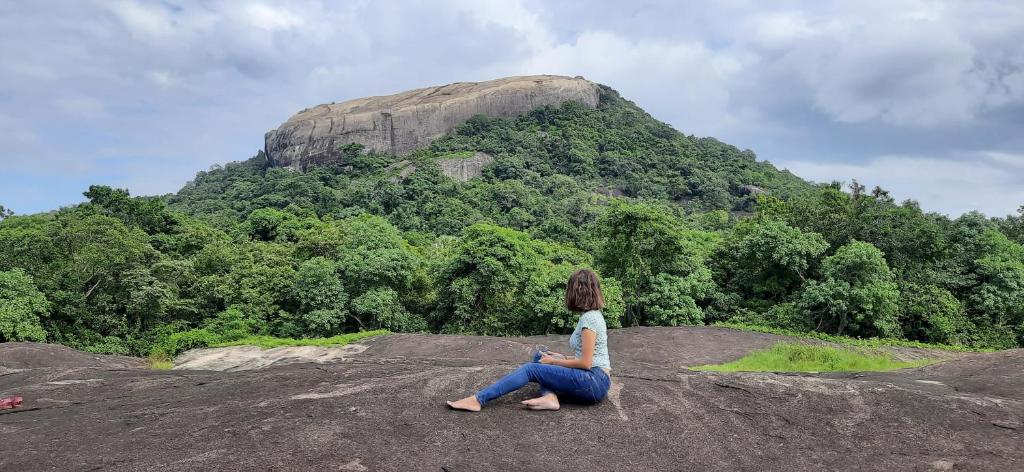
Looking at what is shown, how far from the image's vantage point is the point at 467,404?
20.6 ft

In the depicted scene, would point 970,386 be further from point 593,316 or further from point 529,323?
point 529,323

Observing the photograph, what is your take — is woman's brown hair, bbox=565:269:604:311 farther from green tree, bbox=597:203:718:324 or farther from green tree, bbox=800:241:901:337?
green tree, bbox=800:241:901:337

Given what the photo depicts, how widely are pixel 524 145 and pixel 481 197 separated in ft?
104

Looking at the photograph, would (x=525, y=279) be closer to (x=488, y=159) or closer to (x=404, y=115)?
(x=488, y=159)

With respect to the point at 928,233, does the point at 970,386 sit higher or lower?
lower

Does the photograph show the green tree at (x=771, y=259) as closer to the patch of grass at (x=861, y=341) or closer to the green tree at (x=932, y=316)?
the green tree at (x=932, y=316)

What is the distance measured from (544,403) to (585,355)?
0.68 meters

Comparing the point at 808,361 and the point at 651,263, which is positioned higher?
the point at 651,263

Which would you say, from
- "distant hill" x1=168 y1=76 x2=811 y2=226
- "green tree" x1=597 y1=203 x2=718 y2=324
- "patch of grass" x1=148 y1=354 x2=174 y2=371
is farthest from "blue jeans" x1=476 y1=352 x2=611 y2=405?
"distant hill" x1=168 y1=76 x2=811 y2=226

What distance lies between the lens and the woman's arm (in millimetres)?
6059

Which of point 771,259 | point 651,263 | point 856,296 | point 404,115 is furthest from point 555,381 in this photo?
point 404,115

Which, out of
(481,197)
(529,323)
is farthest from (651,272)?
(481,197)

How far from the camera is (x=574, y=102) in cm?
11981

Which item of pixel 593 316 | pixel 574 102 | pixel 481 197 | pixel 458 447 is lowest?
pixel 458 447
